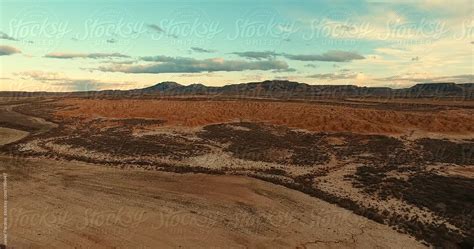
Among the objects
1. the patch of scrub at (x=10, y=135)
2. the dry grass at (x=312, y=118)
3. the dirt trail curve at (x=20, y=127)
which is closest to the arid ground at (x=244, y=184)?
the patch of scrub at (x=10, y=135)

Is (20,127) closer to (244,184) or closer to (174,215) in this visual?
(244,184)

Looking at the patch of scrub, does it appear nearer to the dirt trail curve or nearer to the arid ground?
the dirt trail curve

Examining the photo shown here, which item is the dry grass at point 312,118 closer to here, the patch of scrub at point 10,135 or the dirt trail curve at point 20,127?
the dirt trail curve at point 20,127

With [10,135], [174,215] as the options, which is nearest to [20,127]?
[10,135]

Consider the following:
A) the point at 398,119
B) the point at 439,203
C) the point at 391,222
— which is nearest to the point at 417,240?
the point at 391,222

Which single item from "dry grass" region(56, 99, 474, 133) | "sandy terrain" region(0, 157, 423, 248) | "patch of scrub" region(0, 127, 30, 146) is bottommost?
"sandy terrain" region(0, 157, 423, 248)

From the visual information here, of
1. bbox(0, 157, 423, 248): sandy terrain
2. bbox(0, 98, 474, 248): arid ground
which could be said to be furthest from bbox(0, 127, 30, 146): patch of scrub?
bbox(0, 157, 423, 248): sandy terrain
